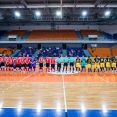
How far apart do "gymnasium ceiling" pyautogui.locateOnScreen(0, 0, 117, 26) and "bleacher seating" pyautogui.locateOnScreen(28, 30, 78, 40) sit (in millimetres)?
1599

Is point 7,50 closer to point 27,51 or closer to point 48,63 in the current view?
A: point 27,51

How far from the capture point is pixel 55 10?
26.0 m

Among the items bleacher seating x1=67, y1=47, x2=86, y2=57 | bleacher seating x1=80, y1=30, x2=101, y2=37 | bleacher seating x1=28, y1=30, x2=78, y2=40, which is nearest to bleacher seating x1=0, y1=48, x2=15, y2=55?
bleacher seating x1=28, y1=30, x2=78, y2=40

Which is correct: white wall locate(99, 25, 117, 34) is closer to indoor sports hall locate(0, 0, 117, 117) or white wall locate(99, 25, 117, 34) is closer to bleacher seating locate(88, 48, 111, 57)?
indoor sports hall locate(0, 0, 117, 117)

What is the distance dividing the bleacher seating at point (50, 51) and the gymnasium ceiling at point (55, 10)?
5000 millimetres

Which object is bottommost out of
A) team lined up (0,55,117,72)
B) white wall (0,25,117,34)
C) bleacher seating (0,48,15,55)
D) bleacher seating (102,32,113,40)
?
team lined up (0,55,117,72)

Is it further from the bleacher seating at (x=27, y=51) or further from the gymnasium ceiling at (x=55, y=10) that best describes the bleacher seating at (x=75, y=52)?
the bleacher seating at (x=27, y=51)

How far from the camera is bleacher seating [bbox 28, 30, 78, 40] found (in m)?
32.7

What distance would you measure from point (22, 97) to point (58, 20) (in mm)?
27684

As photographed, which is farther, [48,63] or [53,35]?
[53,35]

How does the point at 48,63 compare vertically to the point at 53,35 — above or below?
below

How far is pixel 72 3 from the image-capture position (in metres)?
20.8

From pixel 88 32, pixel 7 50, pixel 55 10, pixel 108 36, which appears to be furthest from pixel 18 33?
pixel 108 36

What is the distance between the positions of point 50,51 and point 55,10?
7.85 meters
